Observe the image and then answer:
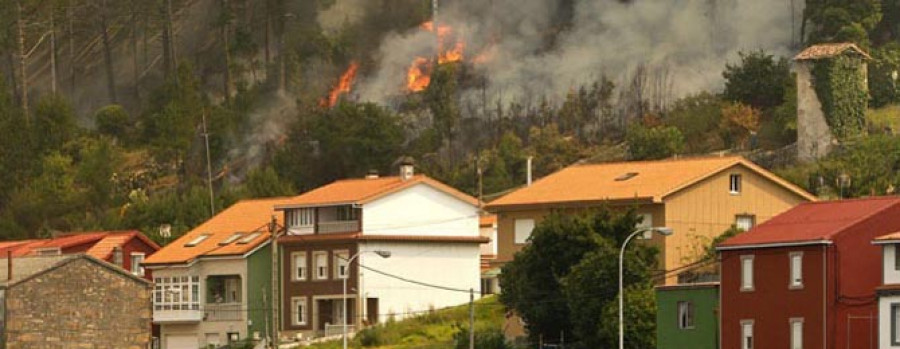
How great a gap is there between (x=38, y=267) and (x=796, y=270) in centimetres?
3330

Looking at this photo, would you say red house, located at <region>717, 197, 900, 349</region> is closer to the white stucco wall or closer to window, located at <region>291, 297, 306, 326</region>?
window, located at <region>291, 297, 306, 326</region>

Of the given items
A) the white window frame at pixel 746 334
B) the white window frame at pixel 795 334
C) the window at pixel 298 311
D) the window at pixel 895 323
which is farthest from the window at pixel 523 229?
the window at pixel 895 323

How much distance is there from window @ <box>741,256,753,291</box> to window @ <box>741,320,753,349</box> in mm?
1022

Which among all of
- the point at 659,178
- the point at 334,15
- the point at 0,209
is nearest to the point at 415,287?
the point at 659,178

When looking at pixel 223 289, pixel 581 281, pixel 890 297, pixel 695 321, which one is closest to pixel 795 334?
pixel 890 297

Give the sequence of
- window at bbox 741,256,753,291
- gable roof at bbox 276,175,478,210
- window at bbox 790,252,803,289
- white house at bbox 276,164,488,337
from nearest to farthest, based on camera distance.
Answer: window at bbox 790,252,803,289, window at bbox 741,256,753,291, white house at bbox 276,164,488,337, gable roof at bbox 276,175,478,210

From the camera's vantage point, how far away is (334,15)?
17988cm

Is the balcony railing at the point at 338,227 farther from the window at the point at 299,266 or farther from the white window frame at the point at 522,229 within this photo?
the white window frame at the point at 522,229

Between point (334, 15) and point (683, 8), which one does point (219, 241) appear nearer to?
point (683, 8)

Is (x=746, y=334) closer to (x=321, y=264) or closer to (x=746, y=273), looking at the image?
(x=746, y=273)

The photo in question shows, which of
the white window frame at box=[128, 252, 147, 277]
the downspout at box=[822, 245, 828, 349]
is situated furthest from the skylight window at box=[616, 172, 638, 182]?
the white window frame at box=[128, 252, 147, 277]

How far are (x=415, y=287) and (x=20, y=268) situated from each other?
54.0 ft

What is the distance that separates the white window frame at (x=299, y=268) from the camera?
103312mm

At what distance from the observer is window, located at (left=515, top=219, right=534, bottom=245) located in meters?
94.4
